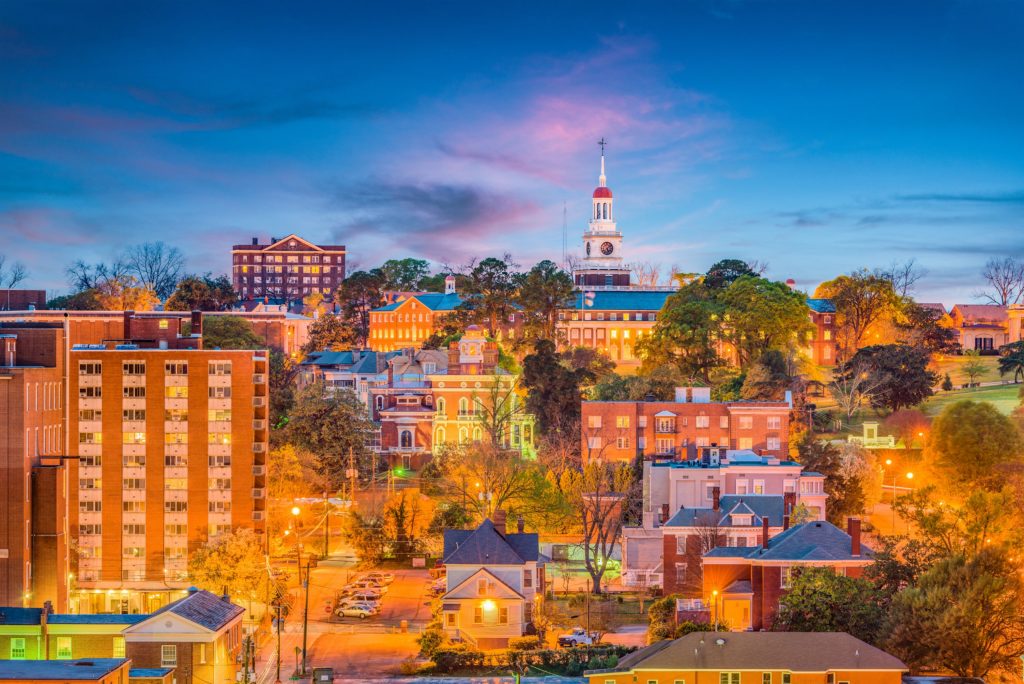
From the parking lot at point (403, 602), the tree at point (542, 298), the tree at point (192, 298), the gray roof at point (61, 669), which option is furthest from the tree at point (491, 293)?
the gray roof at point (61, 669)

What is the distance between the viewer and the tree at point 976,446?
7388cm

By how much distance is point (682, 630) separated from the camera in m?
46.8

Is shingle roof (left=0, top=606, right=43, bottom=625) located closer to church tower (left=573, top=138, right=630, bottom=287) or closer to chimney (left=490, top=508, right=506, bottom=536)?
chimney (left=490, top=508, right=506, bottom=536)

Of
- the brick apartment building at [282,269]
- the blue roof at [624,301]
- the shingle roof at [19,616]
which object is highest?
the brick apartment building at [282,269]

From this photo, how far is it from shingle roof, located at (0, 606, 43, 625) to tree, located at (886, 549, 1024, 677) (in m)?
32.5

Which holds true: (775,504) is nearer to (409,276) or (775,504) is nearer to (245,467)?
(245,467)

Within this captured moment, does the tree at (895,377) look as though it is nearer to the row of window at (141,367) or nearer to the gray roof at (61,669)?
the row of window at (141,367)

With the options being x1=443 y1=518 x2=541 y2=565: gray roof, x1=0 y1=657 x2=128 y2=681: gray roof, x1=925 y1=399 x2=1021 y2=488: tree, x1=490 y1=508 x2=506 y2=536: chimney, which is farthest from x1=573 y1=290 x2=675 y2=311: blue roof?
x1=0 y1=657 x2=128 y2=681: gray roof

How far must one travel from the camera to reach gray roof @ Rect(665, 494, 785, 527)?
5672 centimetres

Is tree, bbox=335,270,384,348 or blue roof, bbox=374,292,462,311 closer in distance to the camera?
blue roof, bbox=374,292,462,311

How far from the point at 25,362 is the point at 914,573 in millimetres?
41380

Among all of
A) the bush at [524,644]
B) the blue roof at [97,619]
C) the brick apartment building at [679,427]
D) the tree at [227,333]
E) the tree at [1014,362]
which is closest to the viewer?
the blue roof at [97,619]

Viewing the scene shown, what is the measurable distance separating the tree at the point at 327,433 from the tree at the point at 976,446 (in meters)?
36.6

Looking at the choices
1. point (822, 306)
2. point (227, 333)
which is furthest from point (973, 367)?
point (227, 333)
